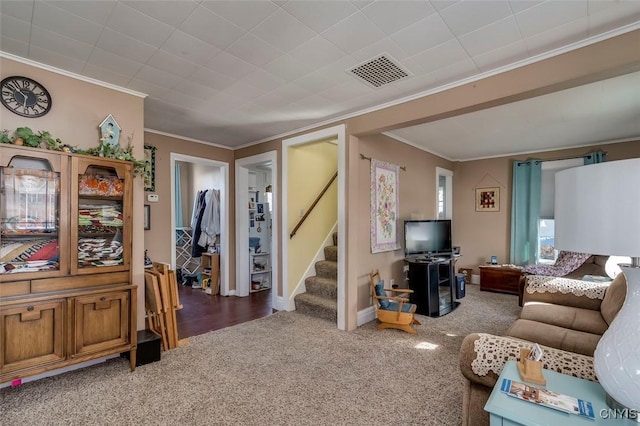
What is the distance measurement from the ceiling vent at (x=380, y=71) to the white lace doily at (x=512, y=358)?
80.6 inches

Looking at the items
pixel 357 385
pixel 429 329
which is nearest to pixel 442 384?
pixel 357 385

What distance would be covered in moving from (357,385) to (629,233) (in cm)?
202

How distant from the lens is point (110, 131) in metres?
2.75

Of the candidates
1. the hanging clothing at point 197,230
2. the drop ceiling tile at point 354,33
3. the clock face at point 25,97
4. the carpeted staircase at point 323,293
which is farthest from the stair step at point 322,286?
the clock face at point 25,97

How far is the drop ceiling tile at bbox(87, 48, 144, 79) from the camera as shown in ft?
7.52

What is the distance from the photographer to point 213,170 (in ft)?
20.6

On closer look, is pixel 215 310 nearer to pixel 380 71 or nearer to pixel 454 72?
pixel 380 71

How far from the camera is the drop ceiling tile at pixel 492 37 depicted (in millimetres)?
1948

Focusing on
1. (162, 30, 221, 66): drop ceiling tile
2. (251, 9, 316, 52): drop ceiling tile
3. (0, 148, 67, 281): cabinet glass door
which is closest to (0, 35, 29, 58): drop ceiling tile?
(0, 148, 67, 281): cabinet glass door

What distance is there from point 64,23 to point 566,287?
4581mm

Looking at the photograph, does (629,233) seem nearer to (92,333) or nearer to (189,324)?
(92,333)

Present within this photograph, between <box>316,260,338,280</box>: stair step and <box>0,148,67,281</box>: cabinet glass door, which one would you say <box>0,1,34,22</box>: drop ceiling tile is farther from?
<box>316,260,338,280</box>: stair step

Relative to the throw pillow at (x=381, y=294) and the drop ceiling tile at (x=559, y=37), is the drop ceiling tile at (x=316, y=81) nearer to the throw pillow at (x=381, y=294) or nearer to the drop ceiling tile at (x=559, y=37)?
the drop ceiling tile at (x=559, y=37)

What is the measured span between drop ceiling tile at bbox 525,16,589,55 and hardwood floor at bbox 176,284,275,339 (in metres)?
3.95
